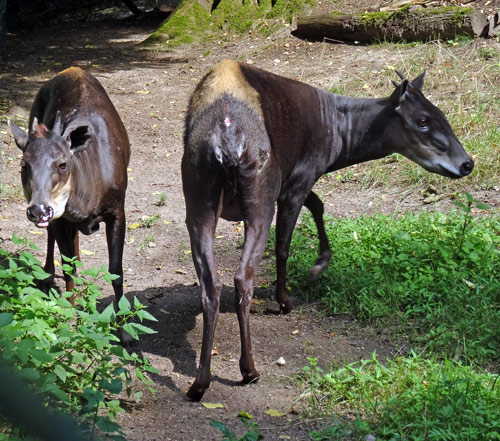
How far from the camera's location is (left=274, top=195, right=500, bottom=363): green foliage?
5.35 metres

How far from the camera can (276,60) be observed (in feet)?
43.7

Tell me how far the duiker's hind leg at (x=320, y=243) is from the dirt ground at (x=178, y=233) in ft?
1.01

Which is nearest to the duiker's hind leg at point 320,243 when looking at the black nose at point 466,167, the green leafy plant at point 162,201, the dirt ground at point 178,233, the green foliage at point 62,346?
the dirt ground at point 178,233

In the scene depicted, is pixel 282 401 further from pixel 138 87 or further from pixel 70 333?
pixel 138 87

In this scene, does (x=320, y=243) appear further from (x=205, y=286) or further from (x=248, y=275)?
(x=205, y=286)

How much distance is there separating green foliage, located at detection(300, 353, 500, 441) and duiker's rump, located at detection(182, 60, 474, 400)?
65 centimetres

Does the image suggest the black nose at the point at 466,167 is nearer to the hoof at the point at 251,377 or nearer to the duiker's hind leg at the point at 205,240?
the duiker's hind leg at the point at 205,240

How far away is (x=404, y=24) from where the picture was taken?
1203 cm

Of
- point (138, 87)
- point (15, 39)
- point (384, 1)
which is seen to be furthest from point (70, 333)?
point (15, 39)

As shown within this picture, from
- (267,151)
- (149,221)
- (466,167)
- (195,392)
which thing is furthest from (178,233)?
(195,392)

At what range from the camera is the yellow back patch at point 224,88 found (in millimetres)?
5296

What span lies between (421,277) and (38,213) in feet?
10.1

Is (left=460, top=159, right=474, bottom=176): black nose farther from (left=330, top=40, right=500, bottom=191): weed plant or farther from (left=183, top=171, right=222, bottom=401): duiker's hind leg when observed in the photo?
(left=183, top=171, right=222, bottom=401): duiker's hind leg

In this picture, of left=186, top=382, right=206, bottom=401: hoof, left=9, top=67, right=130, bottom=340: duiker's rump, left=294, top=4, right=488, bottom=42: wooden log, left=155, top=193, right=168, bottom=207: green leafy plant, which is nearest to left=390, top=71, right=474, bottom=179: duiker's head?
left=9, top=67, right=130, bottom=340: duiker's rump
